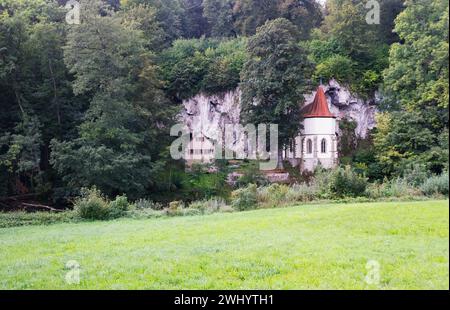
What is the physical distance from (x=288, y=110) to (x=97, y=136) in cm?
1276

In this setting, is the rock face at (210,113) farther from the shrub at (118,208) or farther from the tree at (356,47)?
the shrub at (118,208)

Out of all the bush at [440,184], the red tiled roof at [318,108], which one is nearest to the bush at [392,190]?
the bush at [440,184]

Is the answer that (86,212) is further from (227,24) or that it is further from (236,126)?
(227,24)

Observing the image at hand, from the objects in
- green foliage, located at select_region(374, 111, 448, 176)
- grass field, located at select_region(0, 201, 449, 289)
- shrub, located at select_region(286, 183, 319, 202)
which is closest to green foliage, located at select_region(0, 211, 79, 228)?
grass field, located at select_region(0, 201, 449, 289)

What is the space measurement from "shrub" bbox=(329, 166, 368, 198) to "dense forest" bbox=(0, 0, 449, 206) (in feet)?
15.7

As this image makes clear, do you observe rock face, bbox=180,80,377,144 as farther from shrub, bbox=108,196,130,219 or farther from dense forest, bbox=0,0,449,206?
shrub, bbox=108,196,130,219

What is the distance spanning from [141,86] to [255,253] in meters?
24.1

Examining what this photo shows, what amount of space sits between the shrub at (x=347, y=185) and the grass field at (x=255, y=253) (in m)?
5.28

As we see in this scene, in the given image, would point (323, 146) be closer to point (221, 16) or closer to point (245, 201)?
point (245, 201)

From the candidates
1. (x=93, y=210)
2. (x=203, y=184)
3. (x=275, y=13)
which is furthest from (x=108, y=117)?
(x=275, y=13)

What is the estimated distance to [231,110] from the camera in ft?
117

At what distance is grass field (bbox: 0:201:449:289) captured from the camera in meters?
6.95

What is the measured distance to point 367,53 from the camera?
115ft
